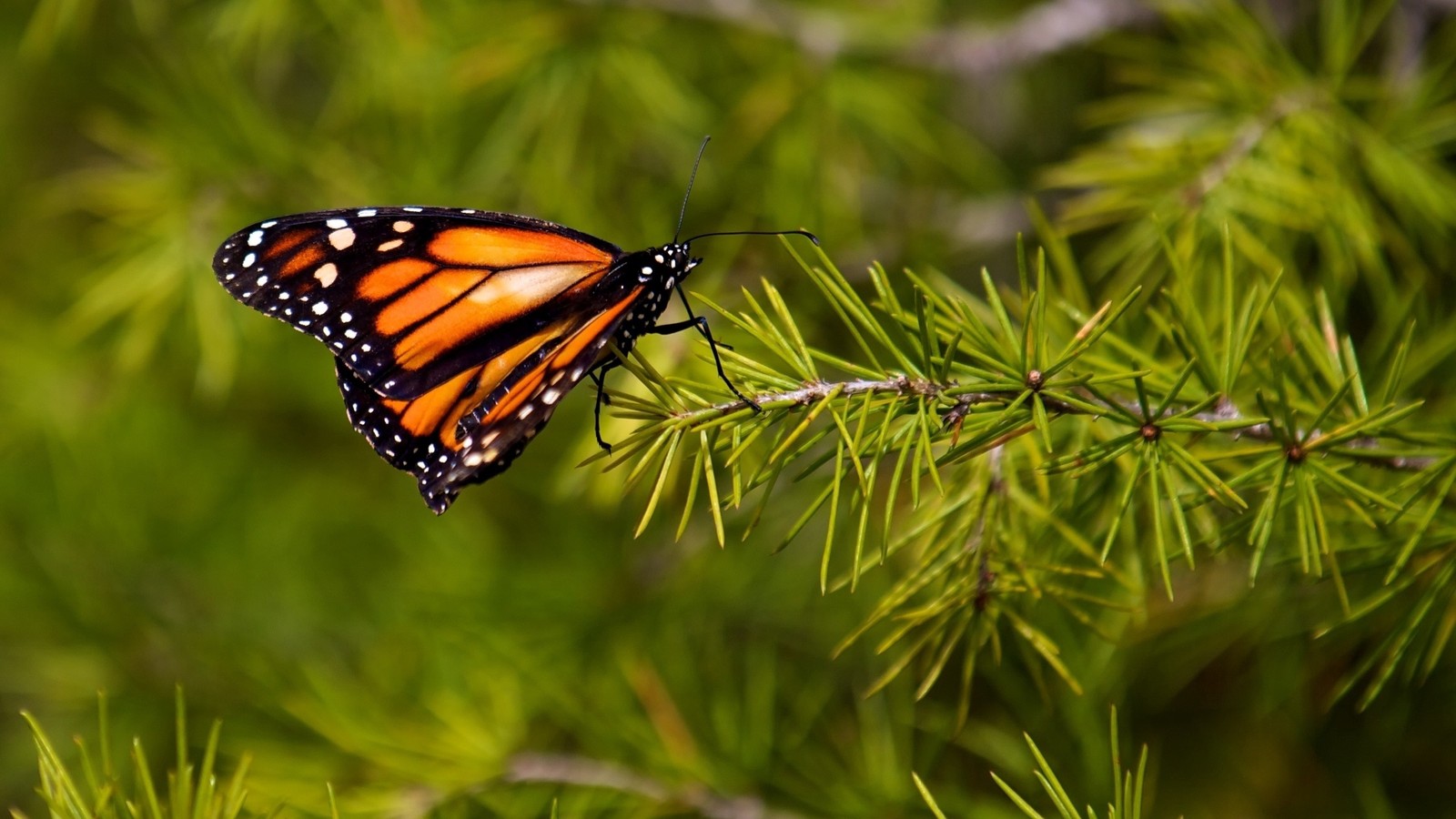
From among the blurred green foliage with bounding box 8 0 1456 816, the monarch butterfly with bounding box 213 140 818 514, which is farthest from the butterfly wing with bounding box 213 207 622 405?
the blurred green foliage with bounding box 8 0 1456 816

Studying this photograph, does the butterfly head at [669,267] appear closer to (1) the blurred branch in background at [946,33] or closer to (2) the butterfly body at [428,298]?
(2) the butterfly body at [428,298]

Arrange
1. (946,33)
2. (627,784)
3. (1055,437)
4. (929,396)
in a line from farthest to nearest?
(946,33)
(627,784)
(1055,437)
(929,396)

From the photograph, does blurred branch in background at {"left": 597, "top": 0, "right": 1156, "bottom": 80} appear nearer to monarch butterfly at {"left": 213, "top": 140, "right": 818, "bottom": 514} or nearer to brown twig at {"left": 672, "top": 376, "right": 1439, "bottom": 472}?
monarch butterfly at {"left": 213, "top": 140, "right": 818, "bottom": 514}

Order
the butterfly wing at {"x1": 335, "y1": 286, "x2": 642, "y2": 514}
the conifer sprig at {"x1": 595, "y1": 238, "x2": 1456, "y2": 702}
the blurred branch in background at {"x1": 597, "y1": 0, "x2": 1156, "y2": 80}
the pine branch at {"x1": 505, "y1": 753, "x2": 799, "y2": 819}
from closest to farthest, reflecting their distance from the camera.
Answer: the conifer sprig at {"x1": 595, "y1": 238, "x2": 1456, "y2": 702}
the butterfly wing at {"x1": 335, "y1": 286, "x2": 642, "y2": 514}
the pine branch at {"x1": 505, "y1": 753, "x2": 799, "y2": 819}
the blurred branch in background at {"x1": 597, "y1": 0, "x2": 1156, "y2": 80}

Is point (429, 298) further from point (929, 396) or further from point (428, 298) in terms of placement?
point (929, 396)

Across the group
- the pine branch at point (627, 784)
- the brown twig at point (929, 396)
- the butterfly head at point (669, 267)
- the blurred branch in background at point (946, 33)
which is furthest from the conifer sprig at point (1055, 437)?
the blurred branch in background at point (946, 33)

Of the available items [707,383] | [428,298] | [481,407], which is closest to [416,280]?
[428,298]

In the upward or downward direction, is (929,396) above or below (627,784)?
above

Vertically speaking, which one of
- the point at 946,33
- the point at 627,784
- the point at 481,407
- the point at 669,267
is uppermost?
the point at 946,33
